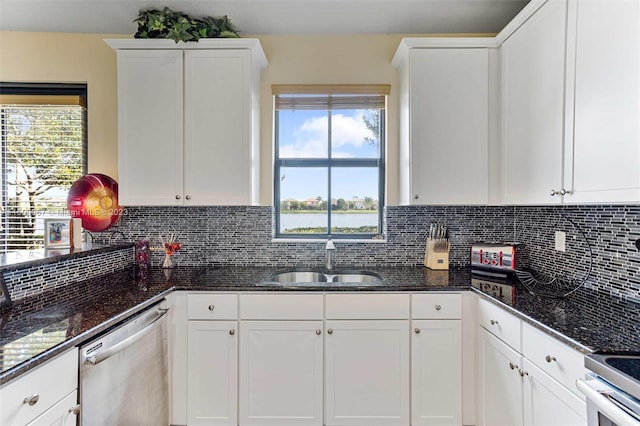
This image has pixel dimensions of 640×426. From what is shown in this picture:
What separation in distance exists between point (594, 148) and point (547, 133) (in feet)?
1.00

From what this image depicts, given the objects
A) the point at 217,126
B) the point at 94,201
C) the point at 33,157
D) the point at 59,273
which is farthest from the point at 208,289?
the point at 33,157

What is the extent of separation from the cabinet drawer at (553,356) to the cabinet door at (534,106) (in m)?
0.66

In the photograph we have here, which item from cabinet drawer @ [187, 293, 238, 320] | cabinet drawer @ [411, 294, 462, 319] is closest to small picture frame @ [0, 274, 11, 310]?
cabinet drawer @ [187, 293, 238, 320]

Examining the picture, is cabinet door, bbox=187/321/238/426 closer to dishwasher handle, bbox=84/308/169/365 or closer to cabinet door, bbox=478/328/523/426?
dishwasher handle, bbox=84/308/169/365

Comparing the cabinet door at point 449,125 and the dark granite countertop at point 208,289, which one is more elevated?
the cabinet door at point 449,125

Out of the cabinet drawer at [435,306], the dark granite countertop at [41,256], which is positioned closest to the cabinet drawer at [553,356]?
the cabinet drawer at [435,306]

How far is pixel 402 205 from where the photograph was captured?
227cm

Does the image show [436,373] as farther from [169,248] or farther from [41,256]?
[41,256]

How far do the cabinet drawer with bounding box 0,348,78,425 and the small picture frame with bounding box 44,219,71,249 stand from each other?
1.03 metres

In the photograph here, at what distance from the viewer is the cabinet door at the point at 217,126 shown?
2.00 meters

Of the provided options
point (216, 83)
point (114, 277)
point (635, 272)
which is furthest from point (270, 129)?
point (635, 272)

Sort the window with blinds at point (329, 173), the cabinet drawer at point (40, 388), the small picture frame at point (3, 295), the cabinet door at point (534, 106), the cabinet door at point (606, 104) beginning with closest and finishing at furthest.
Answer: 1. the cabinet drawer at point (40, 388)
2. the cabinet door at point (606, 104)
3. the small picture frame at point (3, 295)
4. the cabinet door at point (534, 106)
5. the window with blinds at point (329, 173)

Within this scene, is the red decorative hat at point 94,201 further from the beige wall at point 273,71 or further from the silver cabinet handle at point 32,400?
the silver cabinet handle at point 32,400

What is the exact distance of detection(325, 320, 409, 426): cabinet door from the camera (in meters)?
1.77
